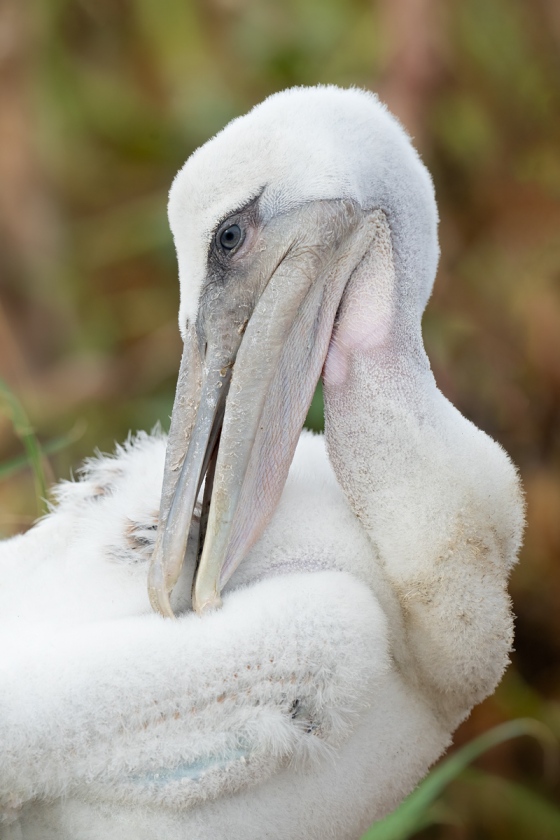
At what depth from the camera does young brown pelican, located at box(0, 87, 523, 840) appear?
5.46 feet

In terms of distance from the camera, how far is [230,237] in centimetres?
183

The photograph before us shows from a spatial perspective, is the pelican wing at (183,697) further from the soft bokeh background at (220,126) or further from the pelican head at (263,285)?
the soft bokeh background at (220,126)

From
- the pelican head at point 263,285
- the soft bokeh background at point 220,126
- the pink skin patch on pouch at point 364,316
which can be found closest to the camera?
the pelican head at point 263,285

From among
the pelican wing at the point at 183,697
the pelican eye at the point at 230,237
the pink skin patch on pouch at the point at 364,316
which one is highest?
the pelican eye at the point at 230,237

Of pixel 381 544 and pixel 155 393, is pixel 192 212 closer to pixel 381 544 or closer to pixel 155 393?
pixel 381 544

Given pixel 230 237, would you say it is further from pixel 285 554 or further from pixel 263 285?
pixel 285 554

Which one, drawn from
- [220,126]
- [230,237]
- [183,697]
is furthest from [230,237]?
[220,126]

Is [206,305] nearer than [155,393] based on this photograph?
Yes

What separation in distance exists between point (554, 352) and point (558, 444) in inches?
12.4

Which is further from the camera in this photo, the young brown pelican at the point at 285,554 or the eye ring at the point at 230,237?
the eye ring at the point at 230,237

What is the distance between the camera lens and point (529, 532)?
12.2 ft

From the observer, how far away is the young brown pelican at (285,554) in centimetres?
166

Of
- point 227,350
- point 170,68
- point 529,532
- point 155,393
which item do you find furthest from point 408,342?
point 170,68

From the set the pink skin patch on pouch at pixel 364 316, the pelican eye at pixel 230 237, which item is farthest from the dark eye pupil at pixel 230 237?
the pink skin patch on pouch at pixel 364 316
